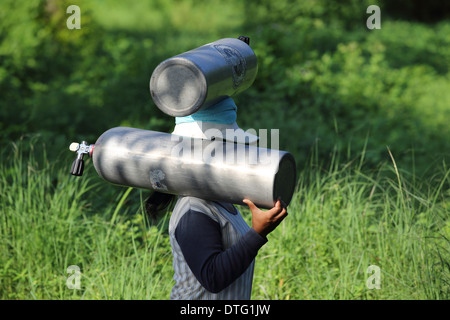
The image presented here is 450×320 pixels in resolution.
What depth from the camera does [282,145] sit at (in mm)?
5906

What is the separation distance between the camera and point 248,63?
2295 mm

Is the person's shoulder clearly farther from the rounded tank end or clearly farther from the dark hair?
the rounded tank end

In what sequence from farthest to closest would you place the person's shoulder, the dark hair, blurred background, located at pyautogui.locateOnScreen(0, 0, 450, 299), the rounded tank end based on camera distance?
1. blurred background, located at pyautogui.locateOnScreen(0, 0, 450, 299)
2. the dark hair
3. the person's shoulder
4. the rounded tank end

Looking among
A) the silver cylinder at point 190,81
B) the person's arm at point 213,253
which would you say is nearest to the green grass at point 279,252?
the person's arm at point 213,253

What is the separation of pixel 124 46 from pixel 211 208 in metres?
6.77

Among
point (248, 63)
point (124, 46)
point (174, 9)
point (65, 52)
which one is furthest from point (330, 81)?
point (174, 9)

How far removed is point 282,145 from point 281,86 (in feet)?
5.41

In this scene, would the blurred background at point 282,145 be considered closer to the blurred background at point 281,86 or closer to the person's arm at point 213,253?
the blurred background at point 281,86

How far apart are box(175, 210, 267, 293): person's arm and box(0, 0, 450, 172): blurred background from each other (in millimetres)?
2925

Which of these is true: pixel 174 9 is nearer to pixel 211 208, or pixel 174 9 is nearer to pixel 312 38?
pixel 312 38

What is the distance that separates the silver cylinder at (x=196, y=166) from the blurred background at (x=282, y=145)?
4.60 feet

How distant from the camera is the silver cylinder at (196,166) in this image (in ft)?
6.44

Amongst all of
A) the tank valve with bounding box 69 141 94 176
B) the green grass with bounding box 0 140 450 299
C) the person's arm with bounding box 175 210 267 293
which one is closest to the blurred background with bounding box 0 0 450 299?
the green grass with bounding box 0 140 450 299

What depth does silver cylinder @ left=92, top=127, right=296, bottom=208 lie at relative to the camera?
196 centimetres
